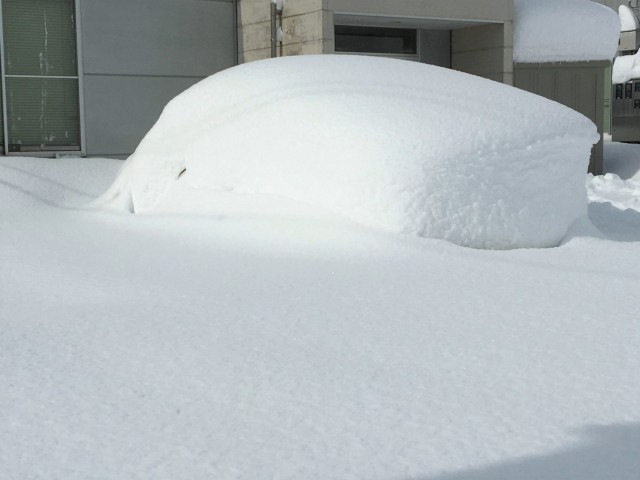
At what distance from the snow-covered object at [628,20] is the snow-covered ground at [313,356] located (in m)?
19.3

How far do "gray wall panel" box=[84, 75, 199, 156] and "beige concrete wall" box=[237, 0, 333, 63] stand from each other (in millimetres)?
1086

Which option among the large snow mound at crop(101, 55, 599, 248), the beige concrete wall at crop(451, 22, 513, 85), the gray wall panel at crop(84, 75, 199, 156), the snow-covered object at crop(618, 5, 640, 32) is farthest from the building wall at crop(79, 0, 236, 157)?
the snow-covered object at crop(618, 5, 640, 32)

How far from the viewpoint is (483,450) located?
297cm

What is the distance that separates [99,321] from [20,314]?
1.53ft

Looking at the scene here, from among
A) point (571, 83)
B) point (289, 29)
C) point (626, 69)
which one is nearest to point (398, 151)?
point (289, 29)

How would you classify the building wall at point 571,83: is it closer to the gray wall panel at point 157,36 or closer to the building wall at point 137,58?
the gray wall panel at point 157,36

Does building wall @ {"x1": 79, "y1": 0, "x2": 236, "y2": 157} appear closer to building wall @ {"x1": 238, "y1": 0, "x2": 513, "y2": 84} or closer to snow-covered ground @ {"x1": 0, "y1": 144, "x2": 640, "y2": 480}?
building wall @ {"x1": 238, "y1": 0, "x2": 513, "y2": 84}

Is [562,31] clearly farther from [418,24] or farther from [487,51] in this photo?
[418,24]

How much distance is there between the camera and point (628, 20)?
24625mm

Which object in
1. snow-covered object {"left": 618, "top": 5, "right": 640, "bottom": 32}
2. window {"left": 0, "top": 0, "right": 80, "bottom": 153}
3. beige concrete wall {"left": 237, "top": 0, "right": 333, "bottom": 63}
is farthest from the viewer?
snow-covered object {"left": 618, "top": 5, "right": 640, "bottom": 32}

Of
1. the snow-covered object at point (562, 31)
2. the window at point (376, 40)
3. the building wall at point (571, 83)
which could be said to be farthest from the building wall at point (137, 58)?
the building wall at point (571, 83)

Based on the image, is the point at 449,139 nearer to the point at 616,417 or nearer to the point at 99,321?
the point at 99,321

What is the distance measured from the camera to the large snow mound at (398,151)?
6.58 metres

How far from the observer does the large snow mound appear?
21.6 ft
